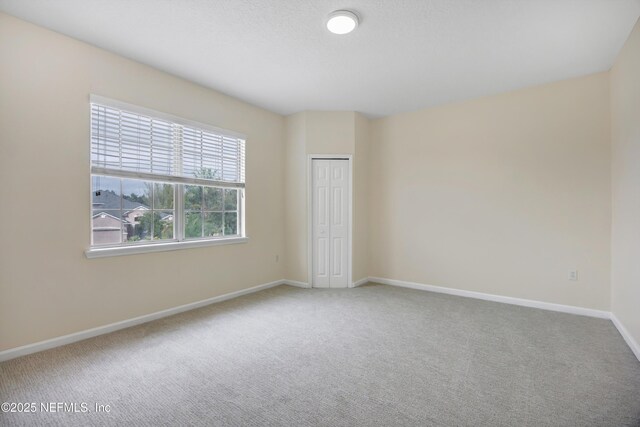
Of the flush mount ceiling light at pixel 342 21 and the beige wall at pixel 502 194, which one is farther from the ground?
the flush mount ceiling light at pixel 342 21

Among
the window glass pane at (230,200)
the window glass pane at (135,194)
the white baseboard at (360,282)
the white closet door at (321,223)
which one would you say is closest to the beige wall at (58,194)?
the window glass pane at (135,194)

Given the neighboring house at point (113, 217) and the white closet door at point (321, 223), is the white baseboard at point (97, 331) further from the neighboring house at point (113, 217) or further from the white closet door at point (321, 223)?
the white closet door at point (321, 223)

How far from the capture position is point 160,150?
3.51m

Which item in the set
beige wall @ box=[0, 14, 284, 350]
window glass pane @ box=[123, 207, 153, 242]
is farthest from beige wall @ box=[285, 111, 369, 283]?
window glass pane @ box=[123, 207, 153, 242]

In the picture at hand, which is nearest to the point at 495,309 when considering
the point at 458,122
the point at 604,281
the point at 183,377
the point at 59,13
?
the point at 604,281

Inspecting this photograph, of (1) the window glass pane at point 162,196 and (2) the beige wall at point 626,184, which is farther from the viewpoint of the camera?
(1) the window glass pane at point 162,196

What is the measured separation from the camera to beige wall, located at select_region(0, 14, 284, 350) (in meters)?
2.52

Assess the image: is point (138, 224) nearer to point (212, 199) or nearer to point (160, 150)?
point (160, 150)

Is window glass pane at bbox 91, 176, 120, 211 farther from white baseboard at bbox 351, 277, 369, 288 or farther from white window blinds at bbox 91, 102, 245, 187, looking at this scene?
white baseboard at bbox 351, 277, 369, 288

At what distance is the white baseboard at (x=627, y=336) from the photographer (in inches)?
101

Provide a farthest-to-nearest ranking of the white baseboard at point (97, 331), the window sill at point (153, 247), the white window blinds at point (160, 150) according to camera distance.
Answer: the white window blinds at point (160, 150) → the window sill at point (153, 247) → the white baseboard at point (97, 331)

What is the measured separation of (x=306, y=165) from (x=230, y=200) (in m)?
1.31

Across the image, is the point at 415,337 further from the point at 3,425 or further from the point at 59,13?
the point at 59,13

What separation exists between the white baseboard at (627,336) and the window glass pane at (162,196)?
15.6 feet
